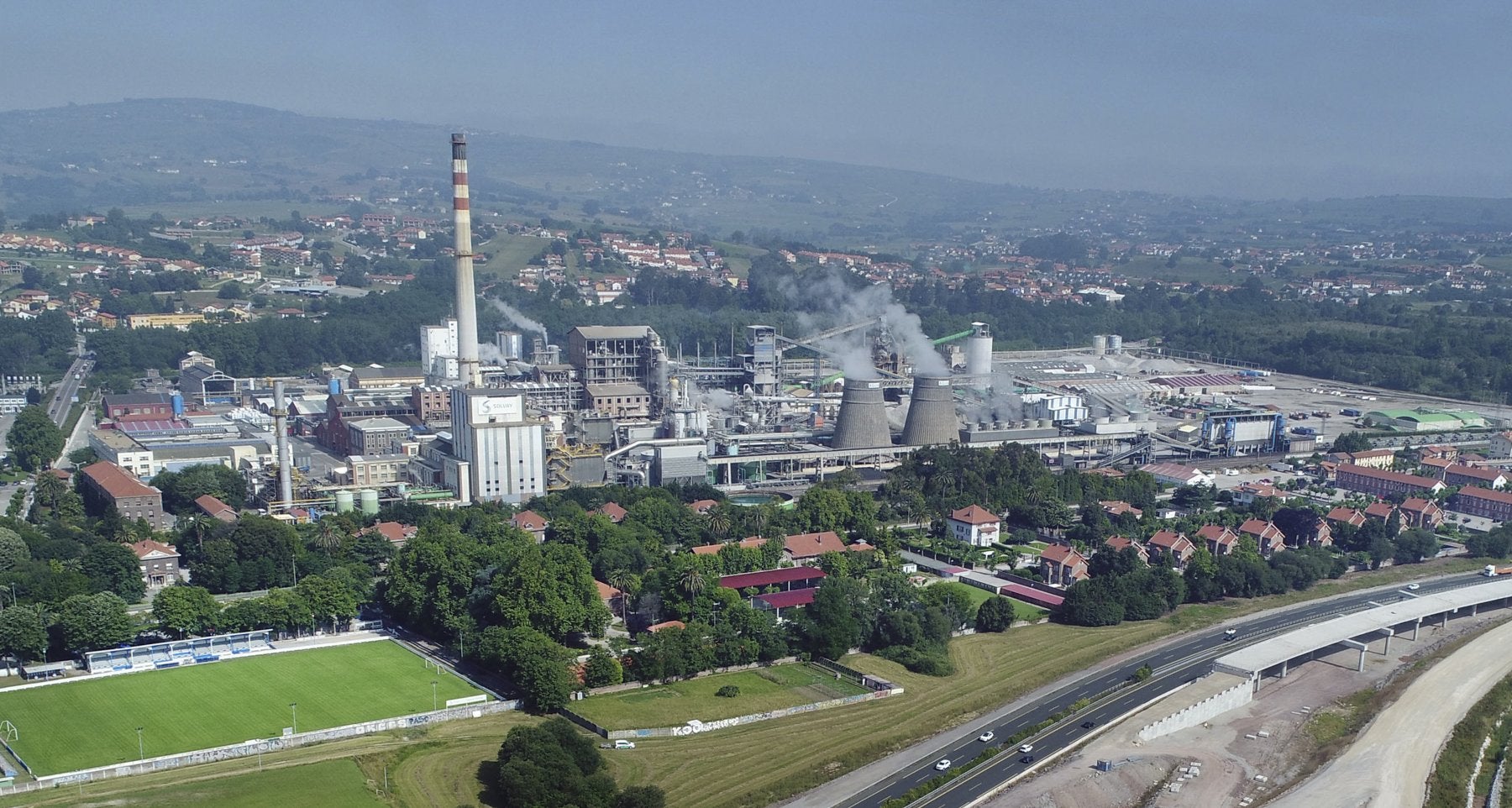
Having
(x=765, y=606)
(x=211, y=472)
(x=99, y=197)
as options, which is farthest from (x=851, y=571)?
(x=99, y=197)

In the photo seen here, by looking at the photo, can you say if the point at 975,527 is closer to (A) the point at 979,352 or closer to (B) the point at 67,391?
(A) the point at 979,352

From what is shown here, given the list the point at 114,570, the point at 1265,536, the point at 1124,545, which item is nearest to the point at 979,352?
the point at 1265,536

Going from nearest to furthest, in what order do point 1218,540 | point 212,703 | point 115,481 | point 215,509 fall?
point 212,703 → point 1218,540 → point 215,509 → point 115,481

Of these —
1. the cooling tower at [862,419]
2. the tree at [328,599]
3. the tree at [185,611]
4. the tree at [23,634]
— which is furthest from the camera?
the cooling tower at [862,419]

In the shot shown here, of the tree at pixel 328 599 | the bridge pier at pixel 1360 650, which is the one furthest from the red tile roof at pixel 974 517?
the tree at pixel 328 599

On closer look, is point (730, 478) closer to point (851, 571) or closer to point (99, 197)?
point (851, 571)

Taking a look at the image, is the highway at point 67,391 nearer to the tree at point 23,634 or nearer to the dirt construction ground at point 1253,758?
the tree at point 23,634
